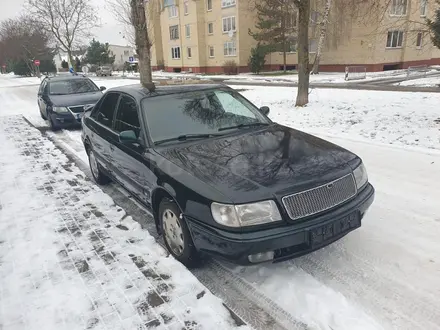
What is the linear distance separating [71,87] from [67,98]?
946mm

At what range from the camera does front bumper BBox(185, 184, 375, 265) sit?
8.75 feet

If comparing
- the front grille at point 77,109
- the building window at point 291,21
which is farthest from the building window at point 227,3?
the front grille at point 77,109

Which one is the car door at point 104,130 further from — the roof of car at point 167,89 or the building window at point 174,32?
the building window at point 174,32

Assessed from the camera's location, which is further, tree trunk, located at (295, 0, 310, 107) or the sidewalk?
tree trunk, located at (295, 0, 310, 107)

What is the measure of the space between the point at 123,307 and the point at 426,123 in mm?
7563

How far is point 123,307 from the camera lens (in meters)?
2.90

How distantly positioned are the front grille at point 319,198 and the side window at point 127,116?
1951 millimetres

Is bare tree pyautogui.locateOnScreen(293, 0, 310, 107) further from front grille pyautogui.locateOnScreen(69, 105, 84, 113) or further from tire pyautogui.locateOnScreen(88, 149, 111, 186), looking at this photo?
tire pyautogui.locateOnScreen(88, 149, 111, 186)

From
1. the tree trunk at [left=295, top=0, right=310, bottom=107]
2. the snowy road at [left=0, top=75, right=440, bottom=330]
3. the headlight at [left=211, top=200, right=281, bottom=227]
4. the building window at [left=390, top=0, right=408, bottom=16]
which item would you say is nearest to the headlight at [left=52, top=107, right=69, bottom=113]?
the tree trunk at [left=295, top=0, right=310, bottom=107]

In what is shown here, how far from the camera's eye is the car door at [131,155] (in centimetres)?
381

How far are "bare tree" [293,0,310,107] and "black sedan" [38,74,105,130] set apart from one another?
6368 millimetres

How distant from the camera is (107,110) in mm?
4996

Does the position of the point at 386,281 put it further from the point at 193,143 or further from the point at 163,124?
the point at 163,124

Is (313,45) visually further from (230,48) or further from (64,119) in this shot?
(64,119)
